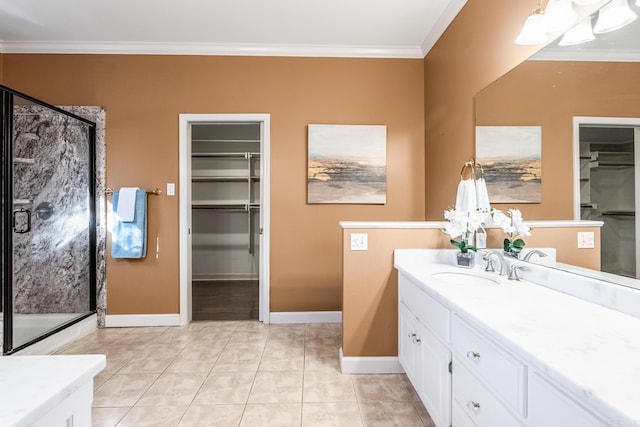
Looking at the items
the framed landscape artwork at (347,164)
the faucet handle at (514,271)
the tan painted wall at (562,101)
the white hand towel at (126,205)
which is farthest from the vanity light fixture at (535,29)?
the white hand towel at (126,205)

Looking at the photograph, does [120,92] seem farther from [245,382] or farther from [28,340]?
[245,382]

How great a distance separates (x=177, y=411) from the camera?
70.6 inches

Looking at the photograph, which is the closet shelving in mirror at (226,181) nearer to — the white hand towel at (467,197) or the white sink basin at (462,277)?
the white hand towel at (467,197)

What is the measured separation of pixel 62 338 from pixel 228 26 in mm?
3096

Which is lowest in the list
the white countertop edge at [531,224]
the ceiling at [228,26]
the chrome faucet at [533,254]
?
the chrome faucet at [533,254]

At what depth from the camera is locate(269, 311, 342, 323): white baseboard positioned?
10.3 ft

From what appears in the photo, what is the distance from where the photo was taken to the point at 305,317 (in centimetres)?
315

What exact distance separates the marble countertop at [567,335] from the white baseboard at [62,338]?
9.66 ft

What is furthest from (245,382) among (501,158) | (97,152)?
(97,152)

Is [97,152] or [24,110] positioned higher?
[24,110]

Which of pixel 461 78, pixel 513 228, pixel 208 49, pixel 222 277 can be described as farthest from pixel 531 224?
pixel 222 277

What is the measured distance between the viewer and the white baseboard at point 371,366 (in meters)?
2.19

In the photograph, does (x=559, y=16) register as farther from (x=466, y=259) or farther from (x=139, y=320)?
(x=139, y=320)

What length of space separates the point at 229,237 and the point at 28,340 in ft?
9.05
